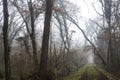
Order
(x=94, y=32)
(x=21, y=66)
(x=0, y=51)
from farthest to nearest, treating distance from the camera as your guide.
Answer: (x=94, y=32) → (x=0, y=51) → (x=21, y=66)

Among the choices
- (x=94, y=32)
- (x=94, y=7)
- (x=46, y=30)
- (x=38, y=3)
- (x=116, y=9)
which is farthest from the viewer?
(x=94, y=32)

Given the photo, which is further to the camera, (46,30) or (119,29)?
(119,29)

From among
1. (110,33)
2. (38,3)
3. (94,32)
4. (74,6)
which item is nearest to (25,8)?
(38,3)

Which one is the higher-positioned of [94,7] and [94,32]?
[94,7]

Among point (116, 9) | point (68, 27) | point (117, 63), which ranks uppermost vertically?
point (116, 9)

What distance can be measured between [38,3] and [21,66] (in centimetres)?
729

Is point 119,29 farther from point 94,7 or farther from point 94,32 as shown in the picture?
point 94,32

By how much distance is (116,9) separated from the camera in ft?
120

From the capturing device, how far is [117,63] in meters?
34.2

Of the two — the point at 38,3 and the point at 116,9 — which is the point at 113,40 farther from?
the point at 38,3

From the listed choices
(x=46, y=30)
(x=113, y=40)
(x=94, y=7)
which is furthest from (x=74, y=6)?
(x=46, y=30)

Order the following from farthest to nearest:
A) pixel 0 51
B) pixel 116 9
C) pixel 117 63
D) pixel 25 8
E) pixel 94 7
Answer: pixel 0 51 → pixel 94 7 → pixel 116 9 → pixel 117 63 → pixel 25 8

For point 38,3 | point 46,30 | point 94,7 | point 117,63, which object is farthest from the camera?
point 94,7

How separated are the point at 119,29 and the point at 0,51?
74.1ft
